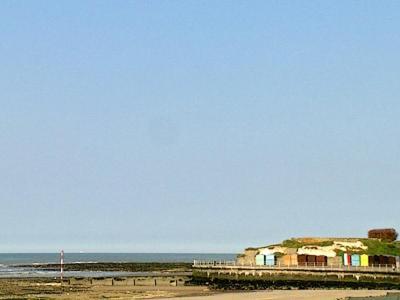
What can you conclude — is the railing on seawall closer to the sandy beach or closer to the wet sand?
the sandy beach

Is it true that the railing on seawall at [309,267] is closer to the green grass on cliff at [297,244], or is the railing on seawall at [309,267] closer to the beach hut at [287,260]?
the beach hut at [287,260]

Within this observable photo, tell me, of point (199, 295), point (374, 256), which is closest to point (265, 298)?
point (199, 295)

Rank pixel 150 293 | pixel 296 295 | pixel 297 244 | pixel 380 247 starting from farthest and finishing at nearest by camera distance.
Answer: pixel 297 244, pixel 380 247, pixel 150 293, pixel 296 295

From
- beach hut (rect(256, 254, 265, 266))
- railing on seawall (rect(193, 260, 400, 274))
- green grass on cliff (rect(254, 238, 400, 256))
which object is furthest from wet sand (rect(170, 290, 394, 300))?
beach hut (rect(256, 254, 265, 266))

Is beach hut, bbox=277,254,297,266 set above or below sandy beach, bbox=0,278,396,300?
above

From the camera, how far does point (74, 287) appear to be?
336 feet

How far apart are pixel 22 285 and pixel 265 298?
4093 cm

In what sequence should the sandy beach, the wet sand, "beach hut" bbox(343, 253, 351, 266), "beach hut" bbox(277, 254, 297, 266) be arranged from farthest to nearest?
"beach hut" bbox(277, 254, 297, 266), "beach hut" bbox(343, 253, 351, 266), the sandy beach, the wet sand

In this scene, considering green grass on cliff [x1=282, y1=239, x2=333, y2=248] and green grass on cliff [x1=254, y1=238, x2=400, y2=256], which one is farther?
green grass on cliff [x1=282, y1=239, x2=333, y2=248]

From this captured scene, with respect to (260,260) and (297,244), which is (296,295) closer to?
(260,260)

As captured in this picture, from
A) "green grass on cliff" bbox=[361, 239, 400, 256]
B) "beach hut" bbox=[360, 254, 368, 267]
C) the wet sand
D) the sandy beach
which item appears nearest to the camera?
the wet sand

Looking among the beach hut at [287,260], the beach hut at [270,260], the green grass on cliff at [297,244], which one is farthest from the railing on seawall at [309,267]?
the green grass on cliff at [297,244]

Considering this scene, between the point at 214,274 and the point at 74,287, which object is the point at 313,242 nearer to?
the point at 214,274

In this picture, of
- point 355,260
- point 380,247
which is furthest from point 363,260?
point 380,247
